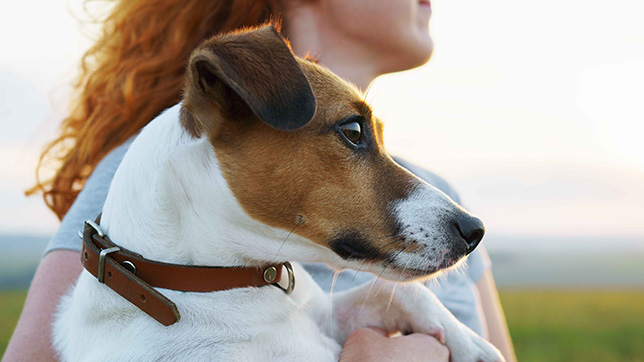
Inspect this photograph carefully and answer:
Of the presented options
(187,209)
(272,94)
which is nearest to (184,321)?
(187,209)

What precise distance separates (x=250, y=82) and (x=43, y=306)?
138cm

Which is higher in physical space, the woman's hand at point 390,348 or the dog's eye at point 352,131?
the dog's eye at point 352,131

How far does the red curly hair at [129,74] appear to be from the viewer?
122 inches

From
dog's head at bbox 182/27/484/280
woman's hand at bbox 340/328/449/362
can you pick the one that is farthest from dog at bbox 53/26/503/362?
woman's hand at bbox 340/328/449/362

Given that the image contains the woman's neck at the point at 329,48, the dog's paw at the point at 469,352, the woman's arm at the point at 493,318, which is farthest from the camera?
the woman's neck at the point at 329,48

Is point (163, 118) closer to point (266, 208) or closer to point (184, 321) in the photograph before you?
point (266, 208)

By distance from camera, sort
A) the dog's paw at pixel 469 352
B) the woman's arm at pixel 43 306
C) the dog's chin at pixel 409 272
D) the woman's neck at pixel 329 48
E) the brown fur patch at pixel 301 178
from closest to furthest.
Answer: the brown fur patch at pixel 301 178
the dog's chin at pixel 409 272
the woman's arm at pixel 43 306
the dog's paw at pixel 469 352
the woman's neck at pixel 329 48

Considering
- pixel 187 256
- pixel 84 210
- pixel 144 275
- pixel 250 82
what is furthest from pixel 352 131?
pixel 84 210

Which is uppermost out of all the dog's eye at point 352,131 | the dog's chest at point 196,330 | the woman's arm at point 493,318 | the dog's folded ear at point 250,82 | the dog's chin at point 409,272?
the dog's folded ear at point 250,82

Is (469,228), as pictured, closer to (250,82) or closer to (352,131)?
(352,131)

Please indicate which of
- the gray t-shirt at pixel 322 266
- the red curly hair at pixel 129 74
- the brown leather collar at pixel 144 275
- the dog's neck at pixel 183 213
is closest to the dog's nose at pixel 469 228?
the gray t-shirt at pixel 322 266

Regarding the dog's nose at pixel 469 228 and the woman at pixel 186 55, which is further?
the woman at pixel 186 55

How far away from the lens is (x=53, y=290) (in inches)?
90.6

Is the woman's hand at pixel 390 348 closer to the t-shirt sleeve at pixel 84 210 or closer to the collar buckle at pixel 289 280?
the collar buckle at pixel 289 280
